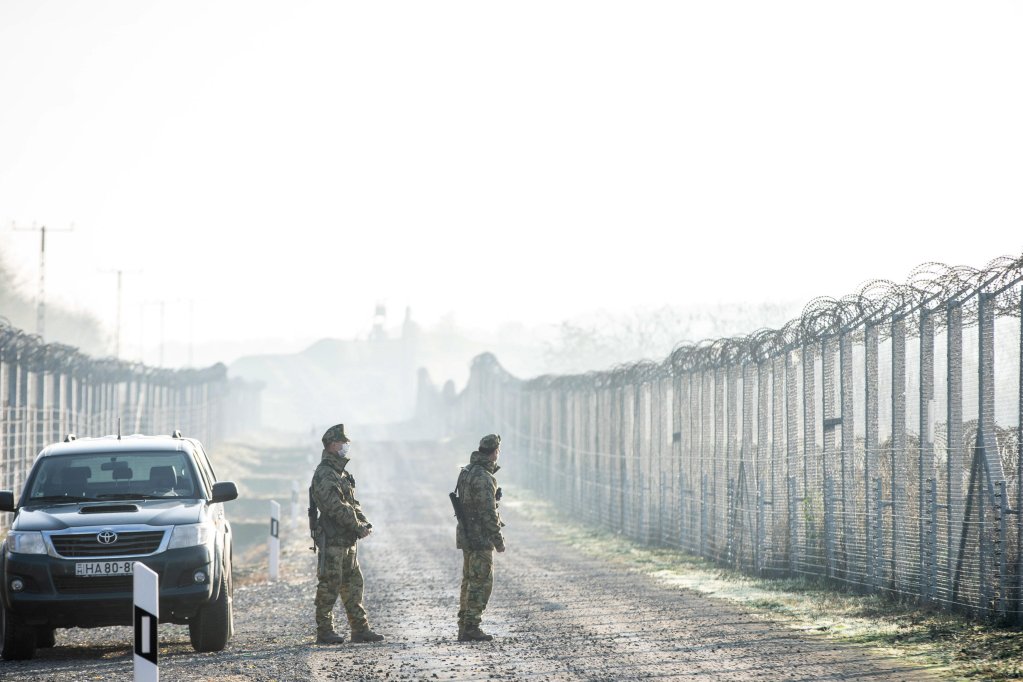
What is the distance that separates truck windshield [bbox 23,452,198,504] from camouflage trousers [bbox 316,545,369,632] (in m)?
1.41

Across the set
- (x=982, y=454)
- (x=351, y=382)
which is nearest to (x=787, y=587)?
(x=982, y=454)

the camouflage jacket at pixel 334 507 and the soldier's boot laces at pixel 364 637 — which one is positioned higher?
the camouflage jacket at pixel 334 507

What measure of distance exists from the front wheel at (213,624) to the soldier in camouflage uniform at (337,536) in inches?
32.6

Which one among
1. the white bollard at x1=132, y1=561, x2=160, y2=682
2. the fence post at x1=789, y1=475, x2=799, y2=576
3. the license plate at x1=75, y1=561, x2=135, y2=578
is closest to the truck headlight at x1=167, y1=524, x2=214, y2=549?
the license plate at x1=75, y1=561, x2=135, y2=578

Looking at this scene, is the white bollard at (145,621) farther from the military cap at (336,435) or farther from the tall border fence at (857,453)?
the tall border fence at (857,453)

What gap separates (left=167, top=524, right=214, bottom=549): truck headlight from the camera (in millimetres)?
12195

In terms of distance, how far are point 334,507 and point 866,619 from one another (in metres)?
→ 5.43

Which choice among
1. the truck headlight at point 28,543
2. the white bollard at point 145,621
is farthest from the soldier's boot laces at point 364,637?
the white bollard at point 145,621

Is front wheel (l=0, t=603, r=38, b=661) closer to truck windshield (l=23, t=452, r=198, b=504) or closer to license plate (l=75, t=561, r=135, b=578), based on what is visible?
license plate (l=75, t=561, r=135, b=578)

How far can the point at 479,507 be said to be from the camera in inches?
516

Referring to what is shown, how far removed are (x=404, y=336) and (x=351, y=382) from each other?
10.3 metres

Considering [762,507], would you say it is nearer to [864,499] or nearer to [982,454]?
[864,499]

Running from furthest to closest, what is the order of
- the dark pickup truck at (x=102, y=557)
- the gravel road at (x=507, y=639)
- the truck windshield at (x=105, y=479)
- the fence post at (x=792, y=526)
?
the fence post at (x=792, y=526) < the truck windshield at (x=105, y=479) < the dark pickup truck at (x=102, y=557) < the gravel road at (x=507, y=639)

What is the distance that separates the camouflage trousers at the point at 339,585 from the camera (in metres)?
12.9
